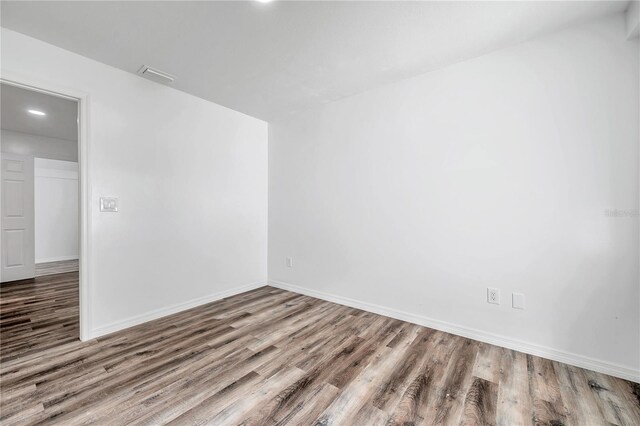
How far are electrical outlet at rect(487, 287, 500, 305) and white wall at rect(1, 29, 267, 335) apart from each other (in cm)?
282

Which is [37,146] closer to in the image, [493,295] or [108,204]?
[108,204]

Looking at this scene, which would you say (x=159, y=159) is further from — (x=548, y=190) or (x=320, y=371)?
(x=548, y=190)

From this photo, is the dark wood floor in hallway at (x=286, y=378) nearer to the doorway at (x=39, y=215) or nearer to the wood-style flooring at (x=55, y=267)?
the doorway at (x=39, y=215)

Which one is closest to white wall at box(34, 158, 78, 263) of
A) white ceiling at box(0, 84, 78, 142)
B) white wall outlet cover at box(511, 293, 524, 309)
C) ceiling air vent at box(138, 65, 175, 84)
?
white ceiling at box(0, 84, 78, 142)

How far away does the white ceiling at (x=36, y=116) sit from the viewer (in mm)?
3164

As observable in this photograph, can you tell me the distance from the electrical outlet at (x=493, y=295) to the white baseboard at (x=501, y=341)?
277 mm

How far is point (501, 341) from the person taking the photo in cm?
219

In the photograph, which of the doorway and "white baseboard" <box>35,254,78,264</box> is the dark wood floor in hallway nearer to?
the doorway

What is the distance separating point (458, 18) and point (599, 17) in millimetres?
981

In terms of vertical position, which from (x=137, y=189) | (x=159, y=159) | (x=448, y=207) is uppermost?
(x=159, y=159)

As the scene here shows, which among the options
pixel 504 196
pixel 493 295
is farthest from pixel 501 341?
pixel 504 196

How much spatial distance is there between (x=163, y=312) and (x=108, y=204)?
3.99 ft

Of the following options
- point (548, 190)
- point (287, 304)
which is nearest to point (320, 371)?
point (287, 304)

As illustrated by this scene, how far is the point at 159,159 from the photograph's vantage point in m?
2.76
